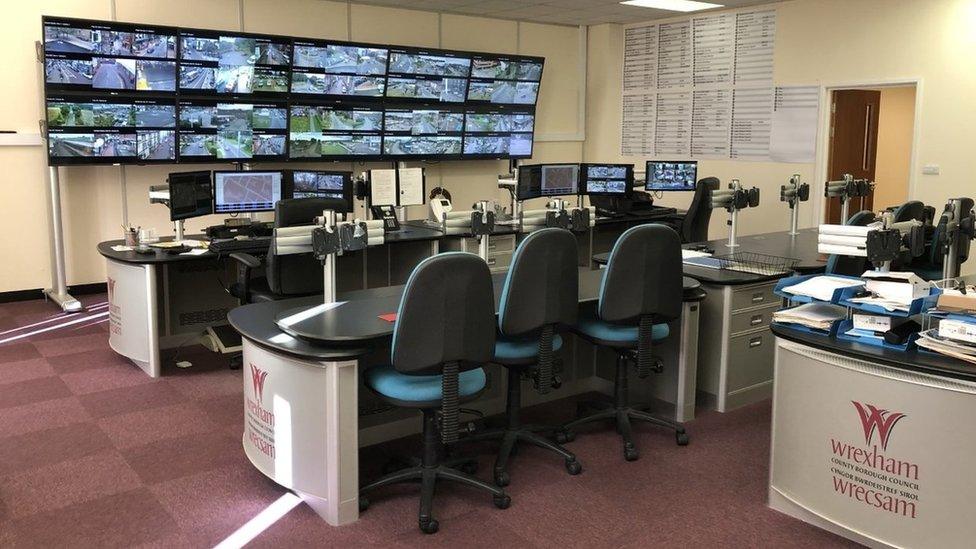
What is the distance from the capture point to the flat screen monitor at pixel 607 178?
6895 millimetres

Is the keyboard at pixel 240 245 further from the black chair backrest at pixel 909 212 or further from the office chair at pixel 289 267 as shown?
the black chair backrest at pixel 909 212

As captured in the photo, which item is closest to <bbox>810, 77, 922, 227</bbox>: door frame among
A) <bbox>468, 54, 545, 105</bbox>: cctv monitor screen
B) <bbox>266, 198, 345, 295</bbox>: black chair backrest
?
<bbox>468, 54, 545, 105</bbox>: cctv monitor screen

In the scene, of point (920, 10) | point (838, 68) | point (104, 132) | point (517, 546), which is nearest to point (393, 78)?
point (104, 132)

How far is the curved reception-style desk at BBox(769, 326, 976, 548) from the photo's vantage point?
2475mm

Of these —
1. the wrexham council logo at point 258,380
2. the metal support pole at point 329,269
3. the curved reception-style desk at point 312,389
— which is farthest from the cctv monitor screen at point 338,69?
the wrexham council logo at point 258,380

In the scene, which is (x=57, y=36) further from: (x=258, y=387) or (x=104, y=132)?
(x=258, y=387)

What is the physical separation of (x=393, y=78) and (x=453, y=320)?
17.8ft

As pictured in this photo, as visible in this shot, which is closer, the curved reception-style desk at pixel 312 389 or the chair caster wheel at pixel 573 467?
the curved reception-style desk at pixel 312 389

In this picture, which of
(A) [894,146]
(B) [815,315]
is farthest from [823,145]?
(B) [815,315]

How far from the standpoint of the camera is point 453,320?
109 inches

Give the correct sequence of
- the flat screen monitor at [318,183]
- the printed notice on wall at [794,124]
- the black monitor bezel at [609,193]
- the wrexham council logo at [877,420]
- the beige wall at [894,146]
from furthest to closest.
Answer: the beige wall at [894,146]
the printed notice on wall at [794,124]
the black monitor bezel at [609,193]
the flat screen monitor at [318,183]
the wrexham council logo at [877,420]

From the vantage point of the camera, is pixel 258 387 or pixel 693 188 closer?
pixel 258 387

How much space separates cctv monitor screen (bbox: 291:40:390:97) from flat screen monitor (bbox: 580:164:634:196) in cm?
221

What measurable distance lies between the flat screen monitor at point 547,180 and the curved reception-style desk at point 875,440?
11.8ft
